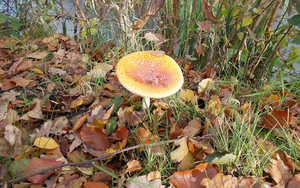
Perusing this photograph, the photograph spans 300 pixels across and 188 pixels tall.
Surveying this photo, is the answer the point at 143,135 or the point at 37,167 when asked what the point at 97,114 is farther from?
the point at 37,167

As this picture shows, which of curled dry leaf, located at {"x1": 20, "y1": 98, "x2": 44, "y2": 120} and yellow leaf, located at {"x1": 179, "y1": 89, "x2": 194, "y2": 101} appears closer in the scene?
curled dry leaf, located at {"x1": 20, "y1": 98, "x2": 44, "y2": 120}

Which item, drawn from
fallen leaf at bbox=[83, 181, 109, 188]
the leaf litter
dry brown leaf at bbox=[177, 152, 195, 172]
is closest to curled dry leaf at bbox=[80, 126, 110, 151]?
the leaf litter

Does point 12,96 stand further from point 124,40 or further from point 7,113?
point 124,40

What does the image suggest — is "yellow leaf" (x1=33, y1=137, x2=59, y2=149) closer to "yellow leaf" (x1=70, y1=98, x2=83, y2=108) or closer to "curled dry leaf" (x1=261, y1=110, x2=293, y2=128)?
"yellow leaf" (x1=70, y1=98, x2=83, y2=108)

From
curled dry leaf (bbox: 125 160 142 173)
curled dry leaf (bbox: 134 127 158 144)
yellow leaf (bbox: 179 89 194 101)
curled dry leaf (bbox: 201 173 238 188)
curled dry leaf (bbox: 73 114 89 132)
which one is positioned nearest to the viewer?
curled dry leaf (bbox: 201 173 238 188)

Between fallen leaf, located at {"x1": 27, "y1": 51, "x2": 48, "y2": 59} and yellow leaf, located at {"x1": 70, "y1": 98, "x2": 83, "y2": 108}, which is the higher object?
fallen leaf, located at {"x1": 27, "y1": 51, "x2": 48, "y2": 59}

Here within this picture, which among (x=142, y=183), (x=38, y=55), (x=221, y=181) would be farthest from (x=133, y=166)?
(x=38, y=55)
